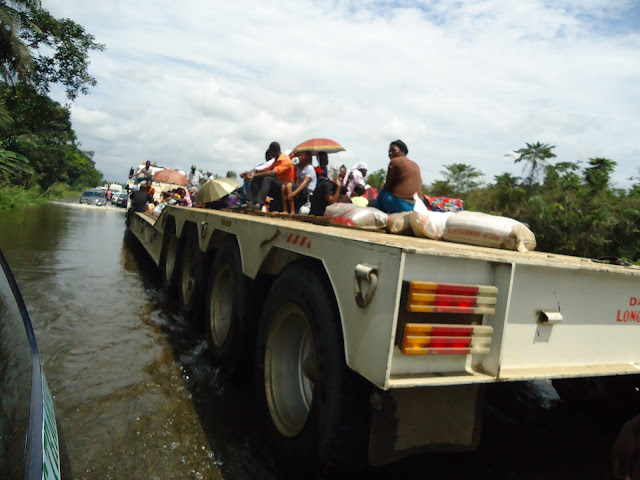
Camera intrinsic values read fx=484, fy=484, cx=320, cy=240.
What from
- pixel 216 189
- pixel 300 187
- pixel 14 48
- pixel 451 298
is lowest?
pixel 451 298

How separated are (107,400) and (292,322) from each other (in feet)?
5.03

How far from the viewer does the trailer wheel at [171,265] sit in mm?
6004

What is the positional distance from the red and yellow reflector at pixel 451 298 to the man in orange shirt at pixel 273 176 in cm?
536

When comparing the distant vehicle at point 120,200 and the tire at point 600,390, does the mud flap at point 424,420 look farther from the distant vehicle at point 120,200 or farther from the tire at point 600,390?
the distant vehicle at point 120,200

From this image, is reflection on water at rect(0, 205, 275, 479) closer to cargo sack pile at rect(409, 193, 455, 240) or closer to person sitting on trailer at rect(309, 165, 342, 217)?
cargo sack pile at rect(409, 193, 455, 240)

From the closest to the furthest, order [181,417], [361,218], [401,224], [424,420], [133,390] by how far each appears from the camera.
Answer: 1. [424,420]
2. [181,417]
3. [133,390]
4. [401,224]
5. [361,218]

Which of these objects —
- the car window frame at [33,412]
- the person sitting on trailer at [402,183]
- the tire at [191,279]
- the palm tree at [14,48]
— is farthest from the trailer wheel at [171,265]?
the palm tree at [14,48]

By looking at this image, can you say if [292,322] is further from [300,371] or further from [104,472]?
[104,472]

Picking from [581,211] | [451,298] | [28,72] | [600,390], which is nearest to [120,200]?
[28,72]

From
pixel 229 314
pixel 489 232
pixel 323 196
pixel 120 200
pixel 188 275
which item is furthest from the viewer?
pixel 120 200

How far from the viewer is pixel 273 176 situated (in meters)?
7.21

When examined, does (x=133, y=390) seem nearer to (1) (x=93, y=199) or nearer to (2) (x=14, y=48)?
(2) (x=14, y=48)

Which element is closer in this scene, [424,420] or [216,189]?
[424,420]

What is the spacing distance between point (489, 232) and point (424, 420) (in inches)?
48.4
